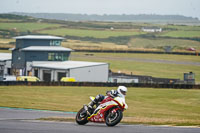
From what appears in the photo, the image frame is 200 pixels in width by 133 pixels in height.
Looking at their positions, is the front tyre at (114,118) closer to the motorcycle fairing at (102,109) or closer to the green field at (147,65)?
the motorcycle fairing at (102,109)

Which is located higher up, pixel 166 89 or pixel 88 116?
pixel 88 116

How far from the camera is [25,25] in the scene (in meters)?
176

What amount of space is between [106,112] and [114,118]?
19.5 inches

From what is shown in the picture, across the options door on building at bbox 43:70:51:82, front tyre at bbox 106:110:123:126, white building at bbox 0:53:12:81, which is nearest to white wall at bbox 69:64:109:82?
door on building at bbox 43:70:51:82

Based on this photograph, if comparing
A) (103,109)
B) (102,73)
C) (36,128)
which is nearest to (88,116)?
(103,109)

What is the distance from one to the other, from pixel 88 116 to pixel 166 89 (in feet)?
110

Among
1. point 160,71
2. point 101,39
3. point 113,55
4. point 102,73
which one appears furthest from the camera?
point 101,39

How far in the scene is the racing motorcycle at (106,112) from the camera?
12805mm

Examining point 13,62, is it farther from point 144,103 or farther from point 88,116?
point 88,116

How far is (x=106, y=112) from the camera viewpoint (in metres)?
13.2

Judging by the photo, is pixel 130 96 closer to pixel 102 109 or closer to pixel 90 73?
pixel 90 73

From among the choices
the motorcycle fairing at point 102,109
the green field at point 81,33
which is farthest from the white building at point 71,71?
the green field at point 81,33

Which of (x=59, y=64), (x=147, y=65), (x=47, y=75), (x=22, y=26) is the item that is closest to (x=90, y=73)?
(x=59, y=64)

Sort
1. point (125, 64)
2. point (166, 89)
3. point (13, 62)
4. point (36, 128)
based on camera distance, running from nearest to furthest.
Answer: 1. point (36, 128)
2. point (166, 89)
3. point (13, 62)
4. point (125, 64)
